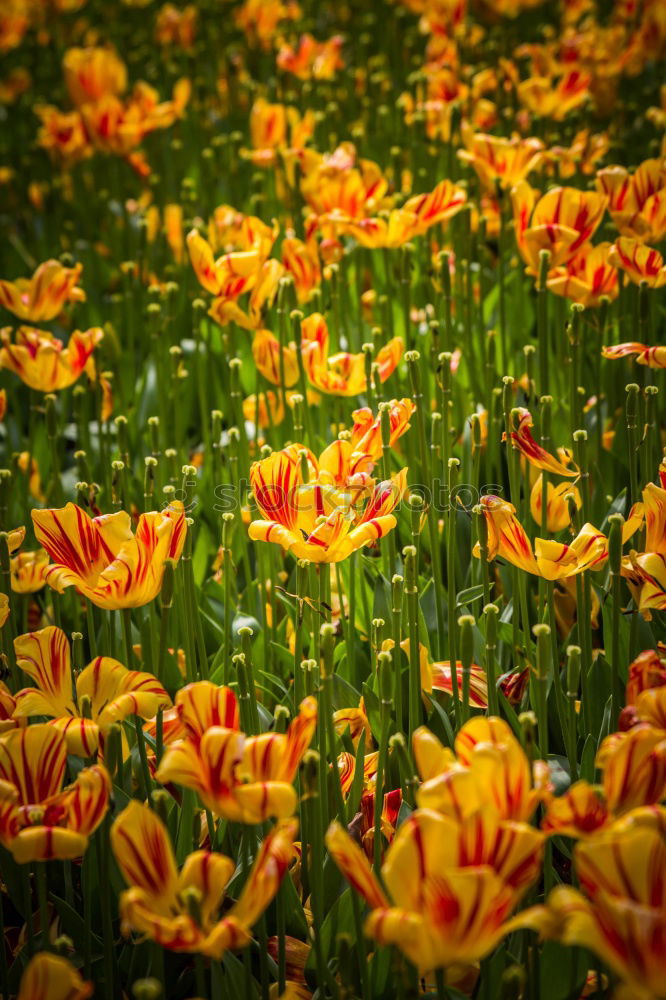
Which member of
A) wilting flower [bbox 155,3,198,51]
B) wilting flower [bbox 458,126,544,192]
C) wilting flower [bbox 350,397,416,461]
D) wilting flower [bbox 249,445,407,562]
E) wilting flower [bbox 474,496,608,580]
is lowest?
wilting flower [bbox 474,496,608,580]

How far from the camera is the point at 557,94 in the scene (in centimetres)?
266

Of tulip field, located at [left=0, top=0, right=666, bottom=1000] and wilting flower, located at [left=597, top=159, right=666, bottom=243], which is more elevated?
wilting flower, located at [left=597, top=159, right=666, bottom=243]

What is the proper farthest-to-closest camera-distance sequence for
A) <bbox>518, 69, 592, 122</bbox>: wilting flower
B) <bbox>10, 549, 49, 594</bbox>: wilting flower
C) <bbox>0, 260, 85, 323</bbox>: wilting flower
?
<bbox>518, 69, 592, 122</bbox>: wilting flower < <bbox>0, 260, 85, 323</bbox>: wilting flower < <bbox>10, 549, 49, 594</bbox>: wilting flower

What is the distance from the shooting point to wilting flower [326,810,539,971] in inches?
28.9

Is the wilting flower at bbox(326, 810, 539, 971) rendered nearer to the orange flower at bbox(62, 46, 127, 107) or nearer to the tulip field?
the tulip field

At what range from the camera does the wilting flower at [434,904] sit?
734mm

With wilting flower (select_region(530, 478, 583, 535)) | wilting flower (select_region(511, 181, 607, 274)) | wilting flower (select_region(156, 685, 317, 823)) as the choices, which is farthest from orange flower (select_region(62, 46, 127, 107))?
wilting flower (select_region(156, 685, 317, 823))

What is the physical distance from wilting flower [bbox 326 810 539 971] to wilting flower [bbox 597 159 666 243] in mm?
1224

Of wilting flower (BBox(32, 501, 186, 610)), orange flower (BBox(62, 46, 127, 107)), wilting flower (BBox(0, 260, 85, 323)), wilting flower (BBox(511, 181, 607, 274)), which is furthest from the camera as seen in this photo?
orange flower (BBox(62, 46, 127, 107))

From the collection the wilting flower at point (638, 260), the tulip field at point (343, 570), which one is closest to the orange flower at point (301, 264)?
the tulip field at point (343, 570)

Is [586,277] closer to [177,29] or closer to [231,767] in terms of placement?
[231,767]

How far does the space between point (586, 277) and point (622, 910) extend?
1.24 meters

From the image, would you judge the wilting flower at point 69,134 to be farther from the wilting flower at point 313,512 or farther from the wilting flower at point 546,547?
the wilting flower at point 546,547

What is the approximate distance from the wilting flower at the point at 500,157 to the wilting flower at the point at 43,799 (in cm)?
146
